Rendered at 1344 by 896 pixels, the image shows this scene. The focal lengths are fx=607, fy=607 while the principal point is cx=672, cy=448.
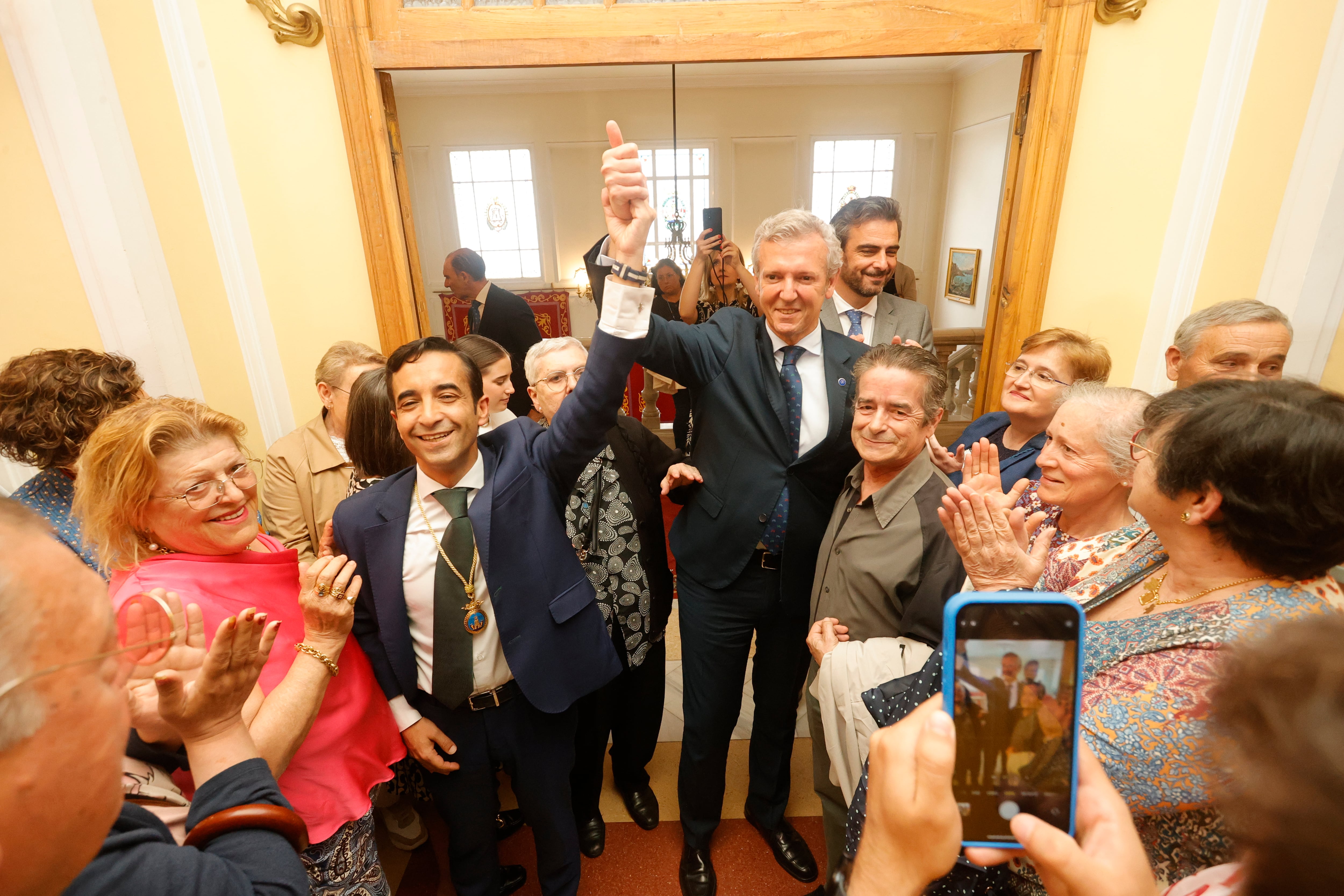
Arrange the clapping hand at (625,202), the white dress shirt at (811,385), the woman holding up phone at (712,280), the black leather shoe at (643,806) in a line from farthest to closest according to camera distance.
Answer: the woman holding up phone at (712,280), the black leather shoe at (643,806), the white dress shirt at (811,385), the clapping hand at (625,202)

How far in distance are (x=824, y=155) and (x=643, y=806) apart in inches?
415

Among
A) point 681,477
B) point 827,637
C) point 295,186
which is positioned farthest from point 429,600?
point 295,186

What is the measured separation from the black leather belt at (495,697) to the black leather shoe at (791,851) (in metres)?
1.26

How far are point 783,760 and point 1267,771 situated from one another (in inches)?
78.3

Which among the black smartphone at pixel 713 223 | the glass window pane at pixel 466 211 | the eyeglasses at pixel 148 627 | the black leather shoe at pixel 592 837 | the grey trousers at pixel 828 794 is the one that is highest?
the glass window pane at pixel 466 211

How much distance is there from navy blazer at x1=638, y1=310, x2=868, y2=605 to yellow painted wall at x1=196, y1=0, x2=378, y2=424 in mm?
1949

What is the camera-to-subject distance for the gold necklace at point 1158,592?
3.25 feet

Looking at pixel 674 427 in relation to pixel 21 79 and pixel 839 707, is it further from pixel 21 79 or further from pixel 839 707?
pixel 21 79

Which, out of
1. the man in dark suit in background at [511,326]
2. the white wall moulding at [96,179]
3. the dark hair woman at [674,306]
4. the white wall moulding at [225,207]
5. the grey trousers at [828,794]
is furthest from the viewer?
the man in dark suit in background at [511,326]

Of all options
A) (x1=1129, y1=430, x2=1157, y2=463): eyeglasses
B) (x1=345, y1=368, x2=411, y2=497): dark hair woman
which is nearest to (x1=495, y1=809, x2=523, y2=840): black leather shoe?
(x1=345, y1=368, x2=411, y2=497): dark hair woman

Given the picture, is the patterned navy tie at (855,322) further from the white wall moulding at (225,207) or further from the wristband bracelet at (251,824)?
the white wall moulding at (225,207)

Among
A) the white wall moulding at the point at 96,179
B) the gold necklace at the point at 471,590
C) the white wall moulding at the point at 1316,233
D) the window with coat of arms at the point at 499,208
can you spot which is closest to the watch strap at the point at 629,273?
the gold necklace at the point at 471,590

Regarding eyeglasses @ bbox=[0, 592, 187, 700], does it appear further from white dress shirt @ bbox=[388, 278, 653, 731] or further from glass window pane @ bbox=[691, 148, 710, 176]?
glass window pane @ bbox=[691, 148, 710, 176]

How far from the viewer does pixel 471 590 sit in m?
1.60
